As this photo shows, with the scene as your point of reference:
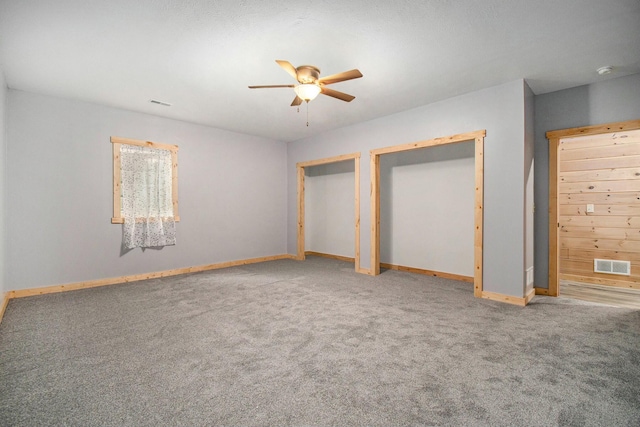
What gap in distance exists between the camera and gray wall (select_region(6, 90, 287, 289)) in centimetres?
392

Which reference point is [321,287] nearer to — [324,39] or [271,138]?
[324,39]

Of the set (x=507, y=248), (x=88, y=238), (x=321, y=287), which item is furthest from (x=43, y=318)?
(x=507, y=248)

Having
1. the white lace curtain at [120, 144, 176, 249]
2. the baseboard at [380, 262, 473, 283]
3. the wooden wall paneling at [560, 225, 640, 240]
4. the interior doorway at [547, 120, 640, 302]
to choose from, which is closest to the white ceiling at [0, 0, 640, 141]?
the white lace curtain at [120, 144, 176, 249]

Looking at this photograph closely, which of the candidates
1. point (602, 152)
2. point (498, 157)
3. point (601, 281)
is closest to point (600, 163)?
point (602, 152)

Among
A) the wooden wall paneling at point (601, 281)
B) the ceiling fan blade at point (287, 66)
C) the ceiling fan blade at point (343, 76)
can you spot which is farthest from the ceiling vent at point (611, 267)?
the ceiling fan blade at point (287, 66)

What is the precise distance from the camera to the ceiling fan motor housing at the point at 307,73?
291cm

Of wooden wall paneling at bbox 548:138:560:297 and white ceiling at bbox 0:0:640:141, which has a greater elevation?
white ceiling at bbox 0:0:640:141

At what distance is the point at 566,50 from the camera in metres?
2.93

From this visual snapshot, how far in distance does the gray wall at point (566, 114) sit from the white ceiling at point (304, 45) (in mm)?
160

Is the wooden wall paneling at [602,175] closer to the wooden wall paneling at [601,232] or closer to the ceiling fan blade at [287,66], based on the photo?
the wooden wall paneling at [601,232]

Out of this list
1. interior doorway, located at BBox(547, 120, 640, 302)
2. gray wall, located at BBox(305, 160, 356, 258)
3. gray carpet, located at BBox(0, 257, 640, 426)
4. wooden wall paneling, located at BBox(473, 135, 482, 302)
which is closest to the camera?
gray carpet, located at BBox(0, 257, 640, 426)

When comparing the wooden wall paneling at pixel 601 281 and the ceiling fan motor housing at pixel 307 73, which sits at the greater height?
the ceiling fan motor housing at pixel 307 73

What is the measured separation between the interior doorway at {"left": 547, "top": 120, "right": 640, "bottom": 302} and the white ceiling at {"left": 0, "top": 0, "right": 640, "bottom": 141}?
1.44 metres

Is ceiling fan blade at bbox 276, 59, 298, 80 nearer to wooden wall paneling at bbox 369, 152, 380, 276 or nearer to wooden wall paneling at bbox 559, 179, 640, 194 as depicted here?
wooden wall paneling at bbox 369, 152, 380, 276
